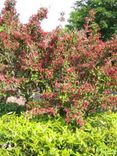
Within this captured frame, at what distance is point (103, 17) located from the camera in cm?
3173

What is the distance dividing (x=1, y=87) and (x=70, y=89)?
4.61 feet

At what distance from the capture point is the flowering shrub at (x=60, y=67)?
23.2 ft

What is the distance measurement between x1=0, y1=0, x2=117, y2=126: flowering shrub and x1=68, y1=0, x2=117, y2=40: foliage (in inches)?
922

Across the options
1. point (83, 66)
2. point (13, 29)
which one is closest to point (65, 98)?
point (83, 66)

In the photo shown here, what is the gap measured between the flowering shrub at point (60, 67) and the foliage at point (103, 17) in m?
23.4

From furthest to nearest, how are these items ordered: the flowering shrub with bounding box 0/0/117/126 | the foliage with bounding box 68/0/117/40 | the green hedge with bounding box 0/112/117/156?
the foliage with bounding box 68/0/117/40
the flowering shrub with bounding box 0/0/117/126
the green hedge with bounding box 0/112/117/156

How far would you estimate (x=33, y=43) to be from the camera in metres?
7.76

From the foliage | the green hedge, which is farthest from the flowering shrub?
the foliage

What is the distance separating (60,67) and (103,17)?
81.8ft

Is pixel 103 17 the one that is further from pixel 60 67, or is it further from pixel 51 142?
pixel 51 142

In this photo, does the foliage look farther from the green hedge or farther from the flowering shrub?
the green hedge

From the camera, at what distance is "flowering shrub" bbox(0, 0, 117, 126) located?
7086mm

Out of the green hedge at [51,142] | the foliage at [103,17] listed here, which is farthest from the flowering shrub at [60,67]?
the foliage at [103,17]

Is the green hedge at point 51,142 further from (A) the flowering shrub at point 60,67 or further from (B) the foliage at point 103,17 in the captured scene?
(B) the foliage at point 103,17
